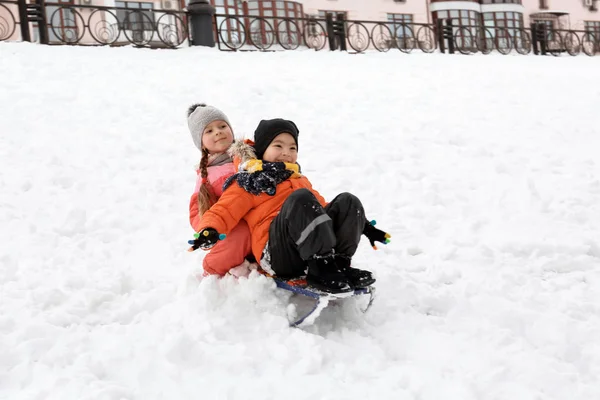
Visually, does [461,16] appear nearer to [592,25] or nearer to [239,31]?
[592,25]

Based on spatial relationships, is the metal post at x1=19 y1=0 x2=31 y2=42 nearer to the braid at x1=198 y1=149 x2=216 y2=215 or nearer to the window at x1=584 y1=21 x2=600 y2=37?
the braid at x1=198 y1=149 x2=216 y2=215

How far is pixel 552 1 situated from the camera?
122 ft

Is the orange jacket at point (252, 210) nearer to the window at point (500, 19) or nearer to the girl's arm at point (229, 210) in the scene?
the girl's arm at point (229, 210)

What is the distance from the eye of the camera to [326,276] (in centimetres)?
291

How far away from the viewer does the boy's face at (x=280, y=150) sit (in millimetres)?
3342

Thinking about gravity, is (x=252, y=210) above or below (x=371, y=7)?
below

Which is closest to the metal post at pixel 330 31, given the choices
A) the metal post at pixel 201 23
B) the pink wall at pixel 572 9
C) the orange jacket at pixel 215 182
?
the metal post at pixel 201 23

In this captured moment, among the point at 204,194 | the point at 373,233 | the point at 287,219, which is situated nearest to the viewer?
the point at 287,219

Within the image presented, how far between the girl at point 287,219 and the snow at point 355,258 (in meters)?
0.28

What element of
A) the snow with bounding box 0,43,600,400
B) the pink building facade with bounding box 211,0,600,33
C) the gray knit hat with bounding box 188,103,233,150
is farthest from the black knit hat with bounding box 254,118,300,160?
the pink building facade with bounding box 211,0,600,33

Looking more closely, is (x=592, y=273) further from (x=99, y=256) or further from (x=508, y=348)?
(x=99, y=256)

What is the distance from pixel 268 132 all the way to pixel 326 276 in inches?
38.0

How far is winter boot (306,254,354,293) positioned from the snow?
0.28 meters

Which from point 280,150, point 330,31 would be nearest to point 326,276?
point 280,150
